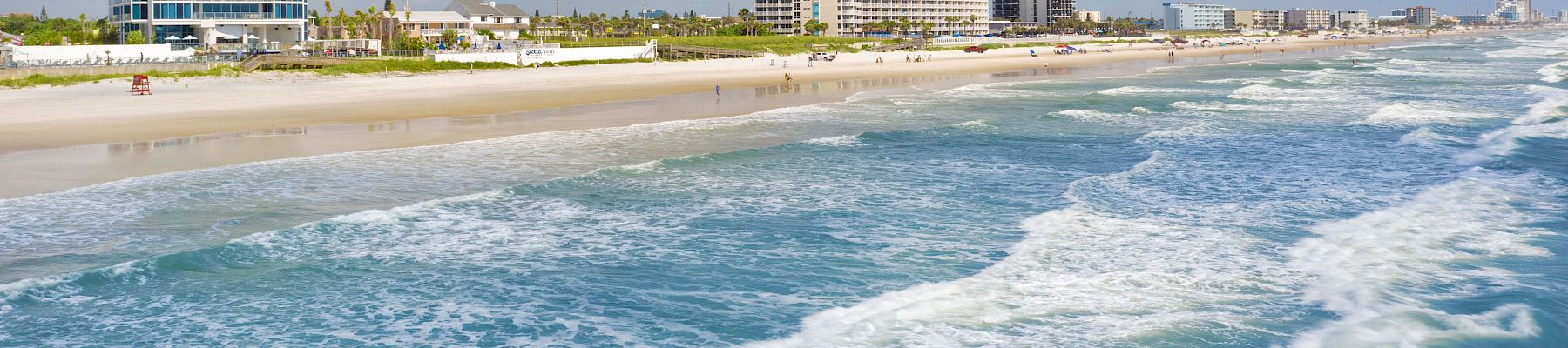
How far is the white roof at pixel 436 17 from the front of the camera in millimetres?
112569

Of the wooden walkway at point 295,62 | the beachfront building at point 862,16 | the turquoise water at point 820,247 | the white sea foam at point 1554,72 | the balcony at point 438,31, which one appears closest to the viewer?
the turquoise water at point 820,247

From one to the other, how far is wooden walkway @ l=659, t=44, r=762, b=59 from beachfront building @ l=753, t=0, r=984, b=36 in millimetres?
88801

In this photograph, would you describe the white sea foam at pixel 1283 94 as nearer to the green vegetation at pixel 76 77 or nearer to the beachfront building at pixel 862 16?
the green vegetation at pixel 76 77

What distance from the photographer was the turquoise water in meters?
10.3

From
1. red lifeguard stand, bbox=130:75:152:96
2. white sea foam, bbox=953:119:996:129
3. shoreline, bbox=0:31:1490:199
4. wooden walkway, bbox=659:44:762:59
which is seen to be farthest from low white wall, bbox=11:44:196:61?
white sea foam, bbox=953:119:996:129

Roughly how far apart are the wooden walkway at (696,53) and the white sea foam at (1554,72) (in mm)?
49696

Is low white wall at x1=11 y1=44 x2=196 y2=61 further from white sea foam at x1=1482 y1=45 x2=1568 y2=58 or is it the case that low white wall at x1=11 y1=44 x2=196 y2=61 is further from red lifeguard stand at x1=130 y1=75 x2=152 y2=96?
white sea foam at x1=1482 y1=45 x2=1568 y2=58

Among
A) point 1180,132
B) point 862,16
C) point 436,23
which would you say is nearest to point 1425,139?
point 1180,132

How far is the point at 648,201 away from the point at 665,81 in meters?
38.0

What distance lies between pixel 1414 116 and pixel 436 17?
3868 inches

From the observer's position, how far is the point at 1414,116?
107 ft

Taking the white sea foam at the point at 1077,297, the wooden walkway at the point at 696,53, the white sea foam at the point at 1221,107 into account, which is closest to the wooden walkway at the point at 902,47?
the wooden walkway at the point at 696,53

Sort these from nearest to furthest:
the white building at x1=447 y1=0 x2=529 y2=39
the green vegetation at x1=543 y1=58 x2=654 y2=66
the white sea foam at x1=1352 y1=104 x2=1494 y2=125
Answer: the white sea foam at x1=1352 y1=104 x2=1494 y2=125 < the green vegetation at x1=543 y1=58 x2=654 y2=66 < the white building at x1=447 y1=0 x2=529 y2=39

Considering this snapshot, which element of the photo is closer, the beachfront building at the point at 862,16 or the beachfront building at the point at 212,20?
the beachfront building at the point at 212,20
